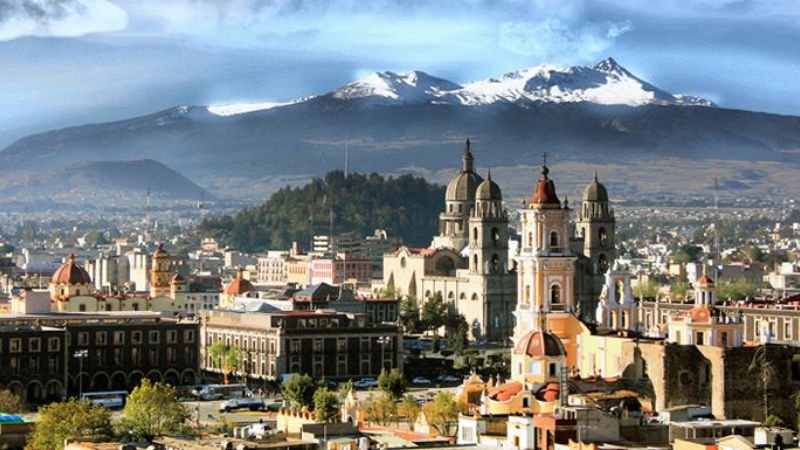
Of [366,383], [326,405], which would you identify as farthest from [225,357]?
[326,405]

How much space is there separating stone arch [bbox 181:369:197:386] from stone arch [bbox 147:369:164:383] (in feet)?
4.28

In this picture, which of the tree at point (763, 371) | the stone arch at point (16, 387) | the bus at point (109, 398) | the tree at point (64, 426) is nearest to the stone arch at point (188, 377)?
the bus at point (109, 398)

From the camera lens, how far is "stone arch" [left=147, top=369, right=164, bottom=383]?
335 ft

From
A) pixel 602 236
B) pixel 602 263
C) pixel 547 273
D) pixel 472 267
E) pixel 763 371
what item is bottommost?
pixel 763 371

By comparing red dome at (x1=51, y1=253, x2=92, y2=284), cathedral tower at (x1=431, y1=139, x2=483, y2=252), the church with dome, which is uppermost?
cathedral tower at (x1=431, y1=139, x2=483, y2=252)

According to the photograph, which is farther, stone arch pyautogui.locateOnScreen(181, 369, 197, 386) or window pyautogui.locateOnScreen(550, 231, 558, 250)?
stone arch pyautogui.locateOnScreen(181, 369, 197, 386)

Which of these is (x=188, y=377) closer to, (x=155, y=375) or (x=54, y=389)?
(x=155, y=375)

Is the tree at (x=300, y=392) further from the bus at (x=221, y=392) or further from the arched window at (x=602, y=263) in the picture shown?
the arched window at (x=602, y=263)

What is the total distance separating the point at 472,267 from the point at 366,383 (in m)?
38.2

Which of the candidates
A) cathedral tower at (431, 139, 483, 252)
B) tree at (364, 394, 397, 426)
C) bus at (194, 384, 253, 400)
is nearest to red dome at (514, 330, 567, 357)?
tree at (364, 394, 397, 426)

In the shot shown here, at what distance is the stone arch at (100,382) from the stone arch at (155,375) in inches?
78.4

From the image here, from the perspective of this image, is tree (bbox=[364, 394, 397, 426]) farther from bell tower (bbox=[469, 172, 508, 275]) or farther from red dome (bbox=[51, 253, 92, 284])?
bell tower (bbox=[469, 172, 508, 275])

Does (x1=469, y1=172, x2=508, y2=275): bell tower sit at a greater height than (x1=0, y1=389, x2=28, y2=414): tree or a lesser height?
greater

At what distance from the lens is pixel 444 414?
75688mm
